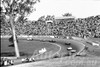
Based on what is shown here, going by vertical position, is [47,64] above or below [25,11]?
below

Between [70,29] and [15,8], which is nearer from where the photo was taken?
[15,8]

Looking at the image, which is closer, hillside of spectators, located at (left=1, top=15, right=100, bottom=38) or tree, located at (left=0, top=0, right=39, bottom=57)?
tree, located at (left=0, top=0, right=39, bottom=57)

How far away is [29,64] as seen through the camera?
26.4 metres

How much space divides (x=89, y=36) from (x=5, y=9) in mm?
52351

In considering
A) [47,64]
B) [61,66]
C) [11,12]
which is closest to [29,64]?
[47,64]

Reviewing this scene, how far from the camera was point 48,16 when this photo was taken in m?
161

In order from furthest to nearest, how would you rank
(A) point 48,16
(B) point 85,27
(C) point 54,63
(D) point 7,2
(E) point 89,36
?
(A) point 48,16, (B) point 85,27, (E) point 89,36, (D) point 7,2, (C) point 54,63

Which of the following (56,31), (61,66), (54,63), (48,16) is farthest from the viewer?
(48,16)

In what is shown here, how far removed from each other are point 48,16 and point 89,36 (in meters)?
80.3

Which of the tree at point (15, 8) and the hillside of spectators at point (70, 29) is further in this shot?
the hillside of spectators at point (70, 29)

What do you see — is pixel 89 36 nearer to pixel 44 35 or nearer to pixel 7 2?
pixel 44 35

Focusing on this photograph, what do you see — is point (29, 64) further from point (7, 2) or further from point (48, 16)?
point (48, 16)

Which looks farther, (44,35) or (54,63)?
(44,35)

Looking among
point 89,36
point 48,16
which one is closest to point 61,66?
point 89,36
